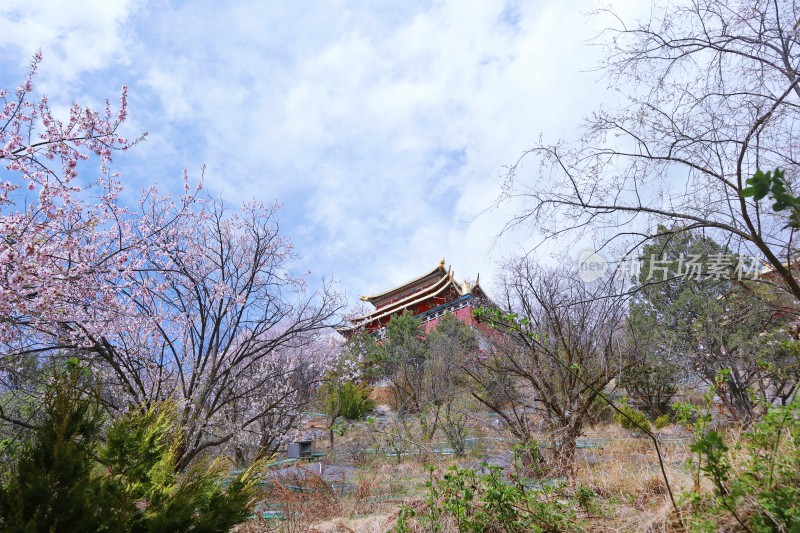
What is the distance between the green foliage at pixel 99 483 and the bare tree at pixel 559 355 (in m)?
3.18

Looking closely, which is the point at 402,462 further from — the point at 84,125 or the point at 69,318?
the point at 84,125

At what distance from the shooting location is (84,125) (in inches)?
176

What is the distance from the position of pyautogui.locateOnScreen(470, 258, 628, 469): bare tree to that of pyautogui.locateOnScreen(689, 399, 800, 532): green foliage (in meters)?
2.37

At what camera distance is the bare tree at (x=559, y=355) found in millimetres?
5941

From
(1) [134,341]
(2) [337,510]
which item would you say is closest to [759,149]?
(2) [337,510]

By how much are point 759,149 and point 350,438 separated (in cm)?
1192

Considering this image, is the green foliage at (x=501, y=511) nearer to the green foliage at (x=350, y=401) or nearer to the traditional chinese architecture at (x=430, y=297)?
the green foliage at (x=350, y=401)

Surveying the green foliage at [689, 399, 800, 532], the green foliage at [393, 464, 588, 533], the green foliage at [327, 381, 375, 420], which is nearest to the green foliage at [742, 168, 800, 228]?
the green foliage at [689, 399, 800, 532]

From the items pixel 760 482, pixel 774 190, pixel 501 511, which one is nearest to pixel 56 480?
pixel 501 511

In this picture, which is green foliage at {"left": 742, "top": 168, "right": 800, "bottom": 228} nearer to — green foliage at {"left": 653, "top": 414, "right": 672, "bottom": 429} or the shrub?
green foliage at {"left": 653, "top": 414, "right": 672, "bottom": 429}

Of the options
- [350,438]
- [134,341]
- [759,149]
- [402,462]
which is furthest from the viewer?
[350,438]

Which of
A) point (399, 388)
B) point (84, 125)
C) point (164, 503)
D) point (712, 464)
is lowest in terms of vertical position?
point (712, 464)

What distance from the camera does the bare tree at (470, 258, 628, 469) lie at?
594cm

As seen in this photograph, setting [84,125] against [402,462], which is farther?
[402,462]
